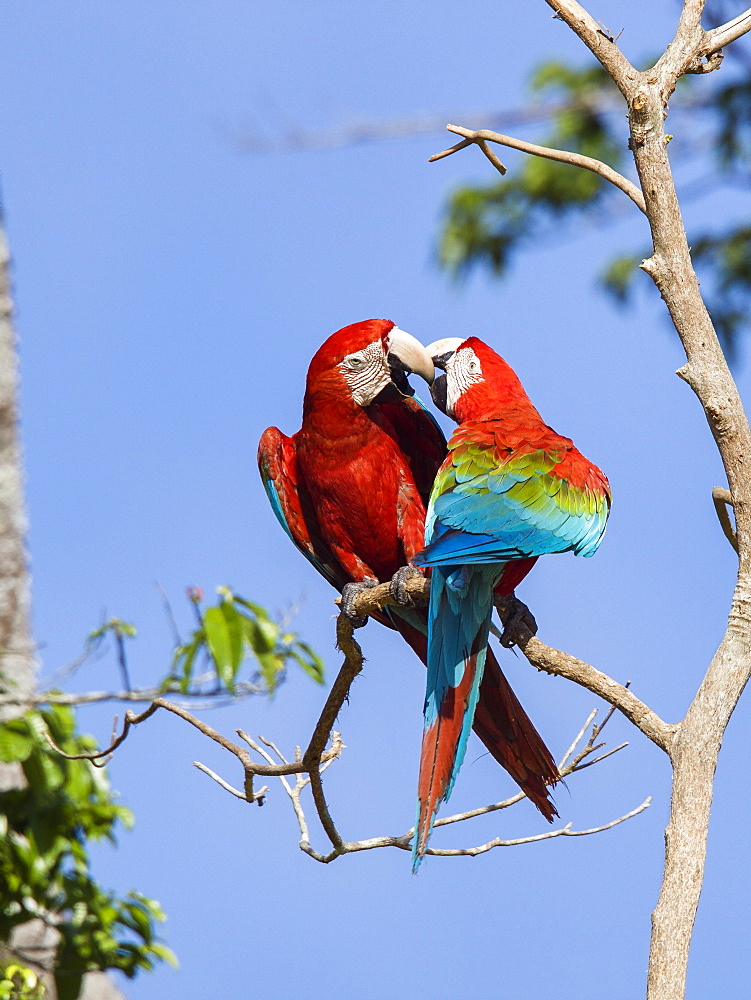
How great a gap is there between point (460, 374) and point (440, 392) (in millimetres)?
86

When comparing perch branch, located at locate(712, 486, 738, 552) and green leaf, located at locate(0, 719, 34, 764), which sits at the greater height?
perch branch, located at locate(712, 486, 738, 552)

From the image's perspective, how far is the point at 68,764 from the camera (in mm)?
2664

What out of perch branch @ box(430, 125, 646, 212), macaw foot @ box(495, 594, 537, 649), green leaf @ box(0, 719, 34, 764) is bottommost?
green leaf @ box(0, 719, 34, 764)

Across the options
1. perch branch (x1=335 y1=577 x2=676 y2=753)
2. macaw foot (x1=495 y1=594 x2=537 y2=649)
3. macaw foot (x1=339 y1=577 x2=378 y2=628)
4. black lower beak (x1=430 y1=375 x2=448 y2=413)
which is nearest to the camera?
perch branch (x1=335 y1=577 x2=676 y2=753)

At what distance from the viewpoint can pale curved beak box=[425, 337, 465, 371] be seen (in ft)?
8.73

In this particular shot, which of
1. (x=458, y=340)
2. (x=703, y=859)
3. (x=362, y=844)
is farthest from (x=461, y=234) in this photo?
(x=703, y=859)

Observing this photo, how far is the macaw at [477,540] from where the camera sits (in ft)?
6.63

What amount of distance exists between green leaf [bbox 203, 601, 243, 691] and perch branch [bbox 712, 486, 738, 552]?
97 cm

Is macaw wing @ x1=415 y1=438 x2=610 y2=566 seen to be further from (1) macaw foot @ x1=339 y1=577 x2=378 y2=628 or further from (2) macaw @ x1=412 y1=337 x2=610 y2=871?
(1) macaw foot @ x1=339 y1=577 x2=378 y2=628

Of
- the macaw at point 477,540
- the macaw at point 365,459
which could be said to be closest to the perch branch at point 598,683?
the macaw at point 477,540

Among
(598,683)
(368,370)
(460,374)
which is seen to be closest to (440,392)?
(460,374)

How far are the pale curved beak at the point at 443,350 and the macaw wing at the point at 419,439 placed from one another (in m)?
0.11

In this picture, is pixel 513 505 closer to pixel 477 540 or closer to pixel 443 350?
pixel 477 540

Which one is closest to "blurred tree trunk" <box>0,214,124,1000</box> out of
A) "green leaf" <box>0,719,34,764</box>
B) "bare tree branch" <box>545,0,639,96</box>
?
"green leaf" <box>0,719,34,764</box>
